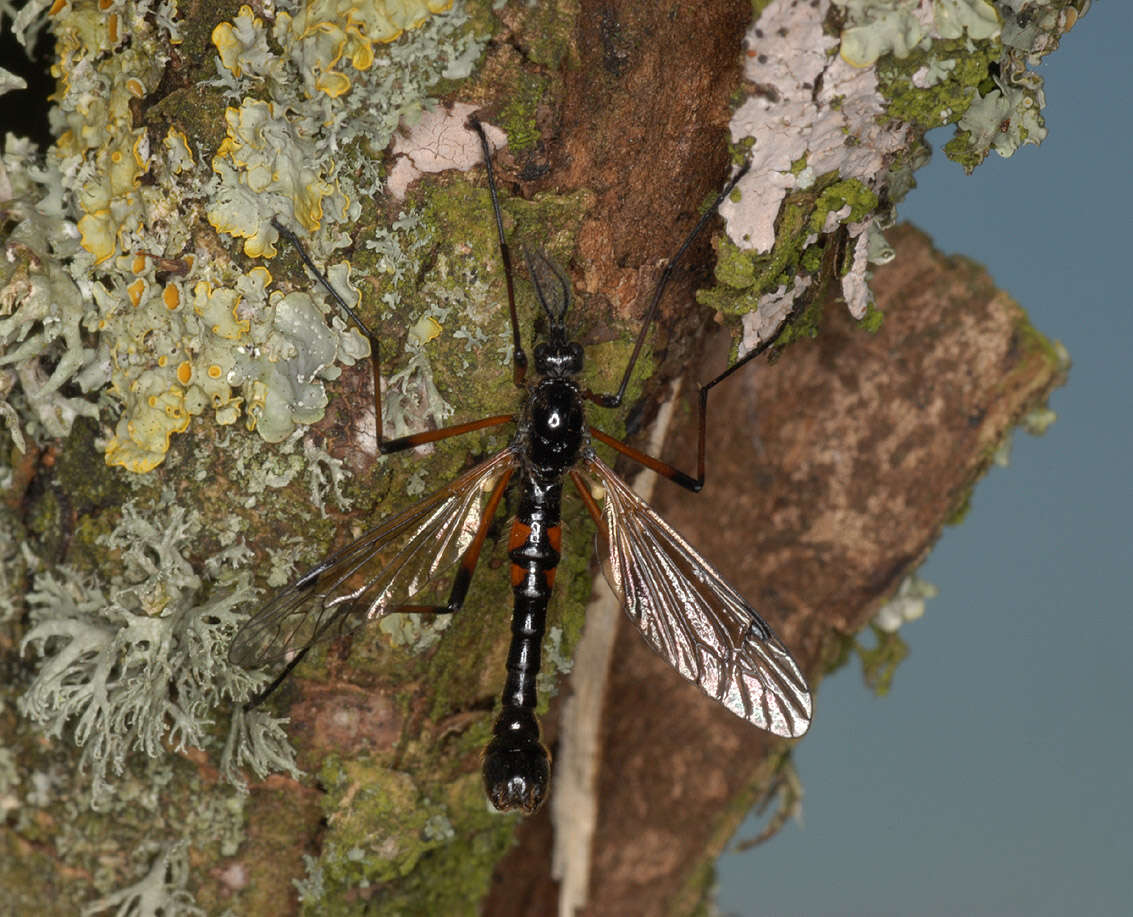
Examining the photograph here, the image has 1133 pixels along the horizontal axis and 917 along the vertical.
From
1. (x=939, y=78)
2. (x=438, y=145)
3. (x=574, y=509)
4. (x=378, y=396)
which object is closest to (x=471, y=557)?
(x=574, y=509)

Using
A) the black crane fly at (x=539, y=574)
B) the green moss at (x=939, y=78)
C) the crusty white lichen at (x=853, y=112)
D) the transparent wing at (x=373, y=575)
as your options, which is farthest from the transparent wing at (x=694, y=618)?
the green moss at (x=939, y=78)

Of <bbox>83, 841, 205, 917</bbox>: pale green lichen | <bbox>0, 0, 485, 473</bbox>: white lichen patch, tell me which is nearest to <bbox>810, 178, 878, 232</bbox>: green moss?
<bbox>0, 0, 485, 473</bbox>: white lichen patch

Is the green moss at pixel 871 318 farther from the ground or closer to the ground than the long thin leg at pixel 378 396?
farther from the ground

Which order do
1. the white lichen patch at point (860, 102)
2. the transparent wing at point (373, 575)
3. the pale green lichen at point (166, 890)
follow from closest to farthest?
the white lichen patch at point (860, 102) → the transparent wing at point (373, 575) → the pale green lichen at point (166, 890)

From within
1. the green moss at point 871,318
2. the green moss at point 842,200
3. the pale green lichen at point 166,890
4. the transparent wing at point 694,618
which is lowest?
the pale green lichen at point 166,890

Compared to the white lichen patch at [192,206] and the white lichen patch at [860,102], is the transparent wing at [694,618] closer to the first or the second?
the white lichen patch at [860,102]

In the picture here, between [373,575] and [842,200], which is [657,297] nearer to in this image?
[842,200]

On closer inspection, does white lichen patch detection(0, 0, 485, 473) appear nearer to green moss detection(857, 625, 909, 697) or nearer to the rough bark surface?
the rough bark surface
